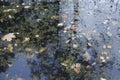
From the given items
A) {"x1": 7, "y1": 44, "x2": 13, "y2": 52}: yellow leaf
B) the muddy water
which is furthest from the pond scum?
the muddy water

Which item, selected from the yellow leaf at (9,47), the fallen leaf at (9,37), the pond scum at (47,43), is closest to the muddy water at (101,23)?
the pond scum at (47,43)

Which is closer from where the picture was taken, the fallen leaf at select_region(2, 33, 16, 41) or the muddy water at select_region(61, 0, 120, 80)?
the muddy water at select_region(61, 0, 120, 80)

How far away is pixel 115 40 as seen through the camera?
6.92m

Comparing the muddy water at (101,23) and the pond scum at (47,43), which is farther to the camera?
the muddy water at (101,23)

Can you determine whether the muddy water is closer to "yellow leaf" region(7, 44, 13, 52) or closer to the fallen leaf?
the fallen leaf

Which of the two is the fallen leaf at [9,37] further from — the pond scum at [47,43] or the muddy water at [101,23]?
the muddy water at [101,23]

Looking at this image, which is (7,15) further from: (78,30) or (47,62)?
(47,62)

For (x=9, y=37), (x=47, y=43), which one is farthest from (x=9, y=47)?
(x=47, y=43)

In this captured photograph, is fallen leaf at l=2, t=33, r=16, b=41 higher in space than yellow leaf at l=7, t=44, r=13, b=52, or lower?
higher

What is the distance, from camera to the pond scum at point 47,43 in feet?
18.8

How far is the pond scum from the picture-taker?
5.74 metres

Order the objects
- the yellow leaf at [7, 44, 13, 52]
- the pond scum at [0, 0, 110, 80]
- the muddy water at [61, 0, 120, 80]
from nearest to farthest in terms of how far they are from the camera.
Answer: the pond scum at [0, 0, 110, 80], the muddy water at [61, 0, 120, 80], the yellow leaf at [7, 44, 13, 52]

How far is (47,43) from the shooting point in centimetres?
669

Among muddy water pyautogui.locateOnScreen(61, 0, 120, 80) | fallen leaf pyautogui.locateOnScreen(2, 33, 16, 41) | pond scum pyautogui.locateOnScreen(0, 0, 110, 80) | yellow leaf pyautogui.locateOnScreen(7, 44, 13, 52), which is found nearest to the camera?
pond scum pyautogui.locateOnScreen(0, 0, 110, 80)
